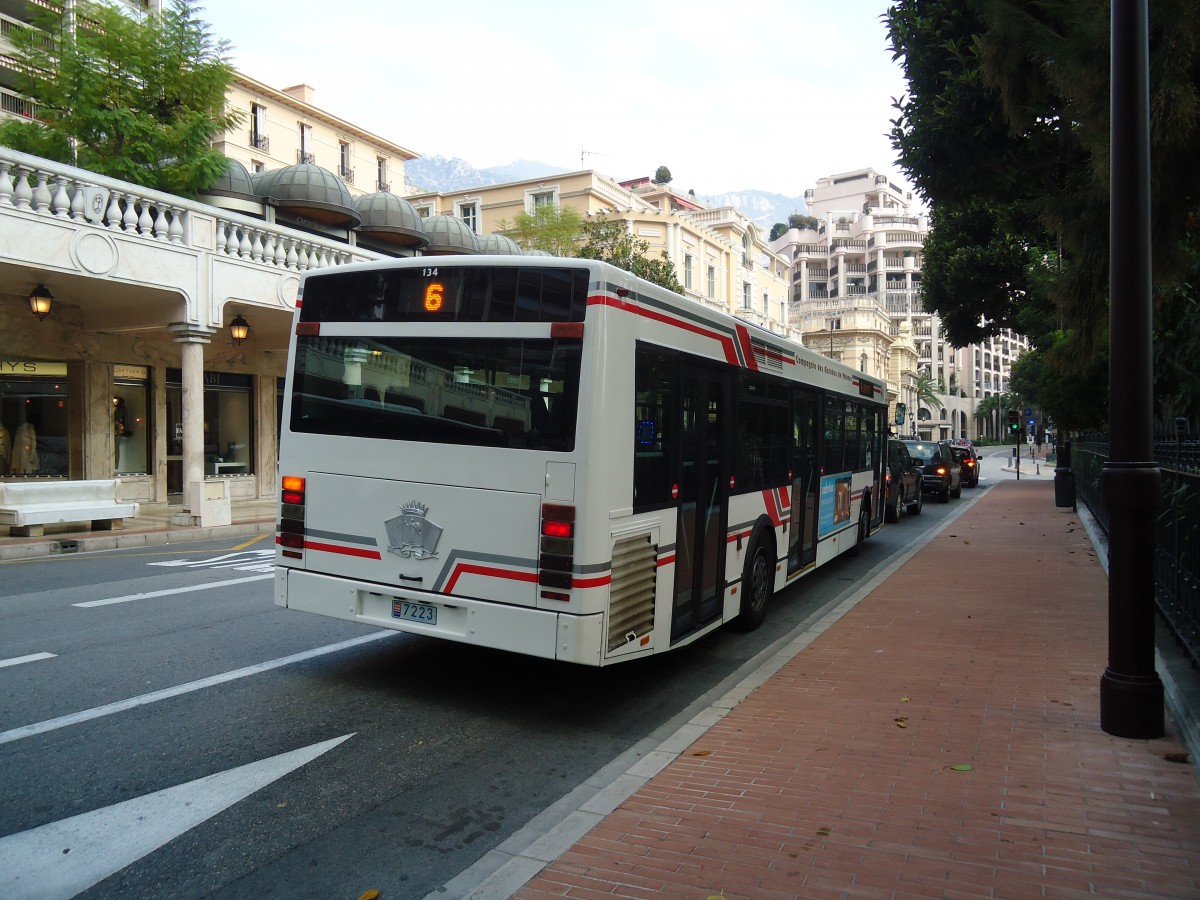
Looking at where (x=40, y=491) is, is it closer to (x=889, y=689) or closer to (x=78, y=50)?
(x=78, y=50)

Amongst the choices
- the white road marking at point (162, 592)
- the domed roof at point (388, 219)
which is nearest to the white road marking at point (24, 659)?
the white road marking at point (162, 592)

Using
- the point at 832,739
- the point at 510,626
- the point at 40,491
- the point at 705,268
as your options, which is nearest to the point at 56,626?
the point at 510,626

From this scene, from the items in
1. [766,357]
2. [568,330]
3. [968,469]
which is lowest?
[968,469]

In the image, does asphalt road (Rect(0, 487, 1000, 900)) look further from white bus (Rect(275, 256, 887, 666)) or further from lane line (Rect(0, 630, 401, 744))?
white bus (Rect(275, 256, 887, 666))

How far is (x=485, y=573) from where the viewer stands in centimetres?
572

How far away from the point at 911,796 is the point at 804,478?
5.87 meters

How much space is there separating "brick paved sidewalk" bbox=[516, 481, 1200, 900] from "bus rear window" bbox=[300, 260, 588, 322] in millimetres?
2838

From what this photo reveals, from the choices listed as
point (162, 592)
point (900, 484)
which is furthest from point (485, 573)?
point (900, 484)

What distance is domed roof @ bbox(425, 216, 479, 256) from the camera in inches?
1067

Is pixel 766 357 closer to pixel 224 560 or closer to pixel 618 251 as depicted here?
pixel 224 560

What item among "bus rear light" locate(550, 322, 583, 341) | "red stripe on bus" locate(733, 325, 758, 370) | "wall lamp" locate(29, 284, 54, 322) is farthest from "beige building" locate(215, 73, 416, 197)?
"bus rear light" locate(550, 322, 583, 341)

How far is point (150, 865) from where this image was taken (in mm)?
3834

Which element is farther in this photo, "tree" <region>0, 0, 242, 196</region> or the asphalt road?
"tree" <region>0, 0, 242, 196</region>

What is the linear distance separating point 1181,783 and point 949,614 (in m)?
4.70
